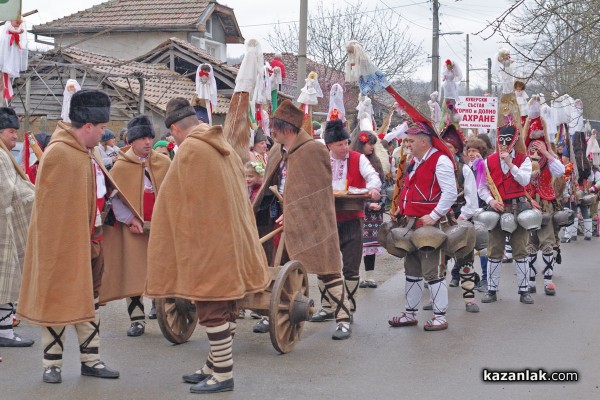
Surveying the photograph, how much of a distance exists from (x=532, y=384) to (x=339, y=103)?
314 inches

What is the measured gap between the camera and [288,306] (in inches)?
293

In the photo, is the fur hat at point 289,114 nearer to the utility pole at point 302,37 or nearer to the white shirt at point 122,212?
the white shirt at point 122,212

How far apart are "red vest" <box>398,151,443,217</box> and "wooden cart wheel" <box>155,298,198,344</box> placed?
2.39 metres

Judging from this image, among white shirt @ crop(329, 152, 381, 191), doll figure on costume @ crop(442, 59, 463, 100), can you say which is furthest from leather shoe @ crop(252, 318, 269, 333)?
doll figure on costume @ crop(442, 59, 463, 100)

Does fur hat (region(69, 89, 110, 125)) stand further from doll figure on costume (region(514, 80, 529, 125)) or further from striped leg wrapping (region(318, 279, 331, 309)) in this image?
doll figure on costume (region(514, 80, 529, 125))

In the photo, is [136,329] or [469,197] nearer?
[136,329]

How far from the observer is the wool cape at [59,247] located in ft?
20.8

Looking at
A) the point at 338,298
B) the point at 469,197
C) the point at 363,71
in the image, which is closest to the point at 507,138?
the point at 469,197

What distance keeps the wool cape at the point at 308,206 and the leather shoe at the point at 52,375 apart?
2.28 metres

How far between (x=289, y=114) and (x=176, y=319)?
2.08 meters

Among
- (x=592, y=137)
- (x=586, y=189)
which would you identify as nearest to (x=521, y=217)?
(x=586, y=189)

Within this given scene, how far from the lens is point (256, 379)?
266 inches

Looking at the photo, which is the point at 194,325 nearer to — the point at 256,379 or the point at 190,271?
the point at 256,379

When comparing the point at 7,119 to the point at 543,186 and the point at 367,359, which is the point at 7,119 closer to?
the point at 367,359
